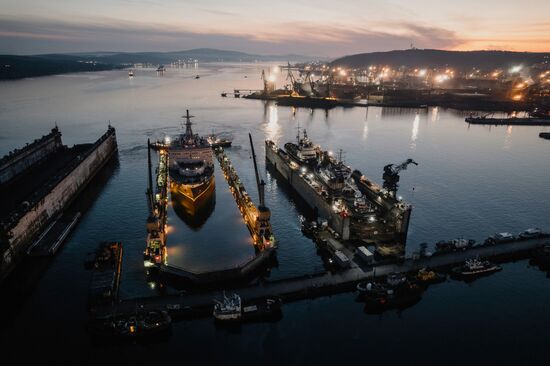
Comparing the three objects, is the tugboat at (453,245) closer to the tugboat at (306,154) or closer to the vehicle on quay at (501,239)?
the vehicle on quay at (501,239)

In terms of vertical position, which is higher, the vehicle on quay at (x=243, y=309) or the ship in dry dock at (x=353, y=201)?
the ship in dry dock at (x=353, y=201)

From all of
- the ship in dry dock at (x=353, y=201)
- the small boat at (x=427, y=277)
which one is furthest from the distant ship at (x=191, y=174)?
the small boat at (x=427, y=277)

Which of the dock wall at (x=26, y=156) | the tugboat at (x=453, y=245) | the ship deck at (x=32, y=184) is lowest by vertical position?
the tugboat at (x=453, y=245)

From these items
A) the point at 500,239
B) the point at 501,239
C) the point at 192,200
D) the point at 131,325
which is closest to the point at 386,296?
the point at 500,239

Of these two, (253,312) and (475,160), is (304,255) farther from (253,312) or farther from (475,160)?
(475,160)

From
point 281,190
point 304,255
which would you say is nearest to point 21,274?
point 304,255

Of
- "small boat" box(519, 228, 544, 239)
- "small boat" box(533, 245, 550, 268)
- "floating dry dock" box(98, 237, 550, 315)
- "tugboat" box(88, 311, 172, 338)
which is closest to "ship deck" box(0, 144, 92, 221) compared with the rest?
"tugboat" box(88, 311, 172, 338)
